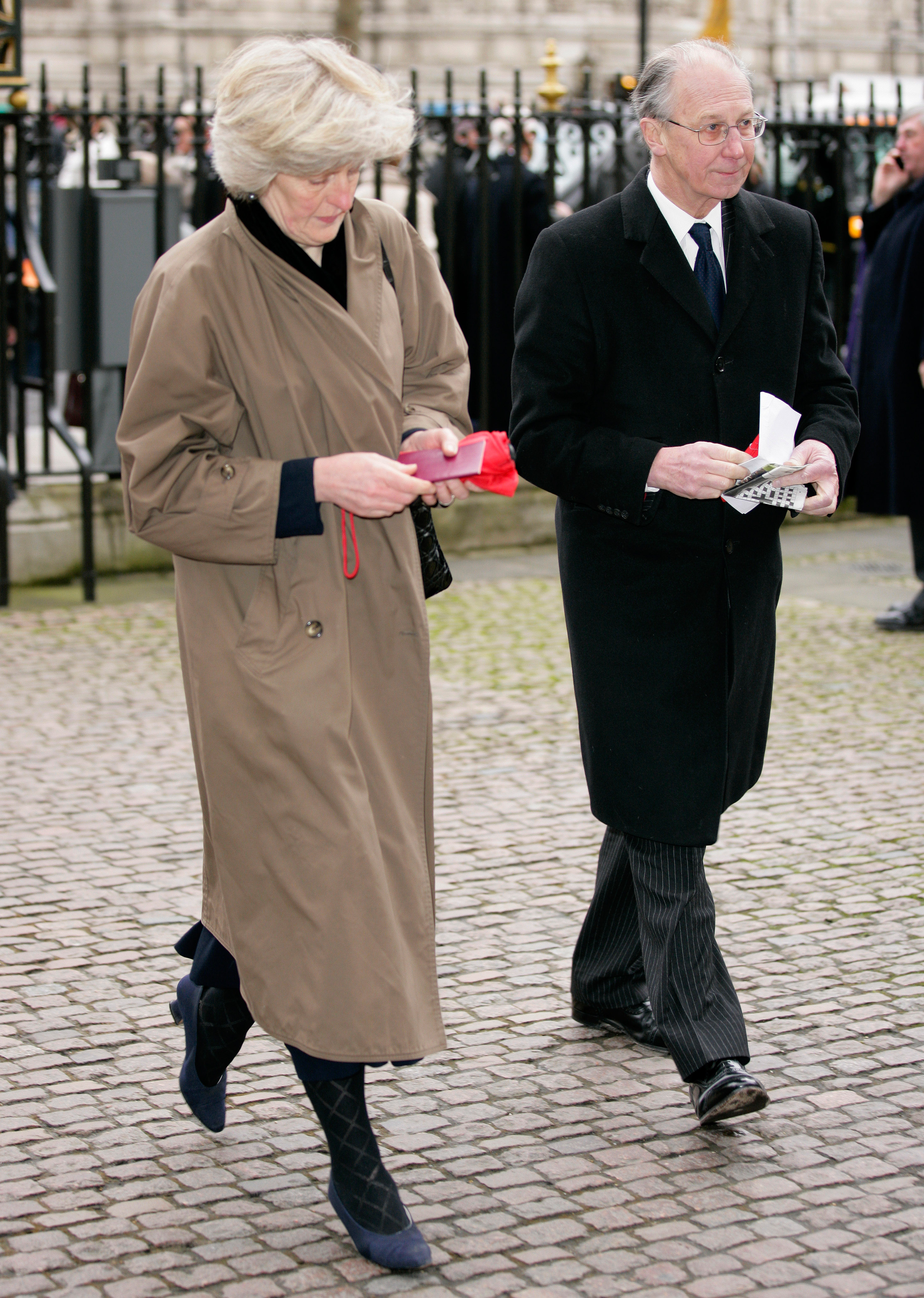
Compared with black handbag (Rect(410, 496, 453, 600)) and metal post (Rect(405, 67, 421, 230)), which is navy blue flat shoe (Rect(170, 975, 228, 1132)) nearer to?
black handbag (Rect(410, 496, 453, 600))

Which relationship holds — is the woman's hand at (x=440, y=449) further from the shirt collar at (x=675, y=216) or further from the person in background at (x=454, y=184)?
the person in background at (x=454, y=184)

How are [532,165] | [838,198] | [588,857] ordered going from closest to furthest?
[588,857] → [838,198] → [532,165]

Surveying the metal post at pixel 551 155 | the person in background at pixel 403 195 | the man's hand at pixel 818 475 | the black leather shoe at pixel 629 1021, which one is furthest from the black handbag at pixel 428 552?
the metal post at pixel 551 155

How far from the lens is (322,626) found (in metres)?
3.04

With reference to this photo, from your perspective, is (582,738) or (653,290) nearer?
(653,290)

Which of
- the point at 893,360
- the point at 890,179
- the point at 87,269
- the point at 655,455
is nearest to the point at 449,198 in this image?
the point at 87,269

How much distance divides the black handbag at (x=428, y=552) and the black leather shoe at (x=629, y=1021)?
1.18 meters

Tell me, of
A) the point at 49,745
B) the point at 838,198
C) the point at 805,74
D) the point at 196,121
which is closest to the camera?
the point at 49,745

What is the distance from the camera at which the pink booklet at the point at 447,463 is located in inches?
118

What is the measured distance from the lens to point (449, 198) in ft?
32.5

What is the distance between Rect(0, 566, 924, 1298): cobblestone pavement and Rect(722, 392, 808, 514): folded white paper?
119cm

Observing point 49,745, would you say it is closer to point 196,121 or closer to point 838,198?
point 196,121

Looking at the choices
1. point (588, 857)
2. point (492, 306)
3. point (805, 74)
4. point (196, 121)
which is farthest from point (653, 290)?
point (805, 74)

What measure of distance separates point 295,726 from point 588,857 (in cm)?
242
